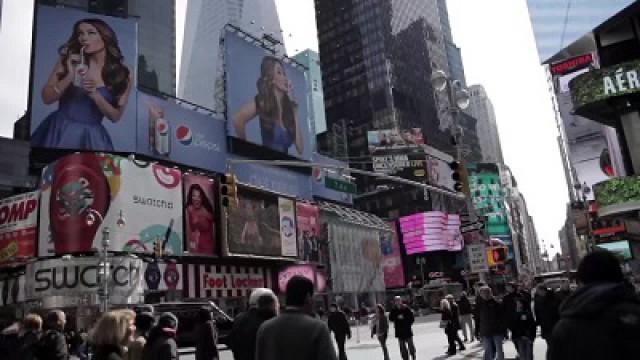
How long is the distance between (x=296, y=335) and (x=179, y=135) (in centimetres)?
5884

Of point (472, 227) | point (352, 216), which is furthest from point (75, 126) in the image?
point (472, 227)

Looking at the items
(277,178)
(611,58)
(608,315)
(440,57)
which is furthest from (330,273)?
(440,57)

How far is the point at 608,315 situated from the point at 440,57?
162 metres

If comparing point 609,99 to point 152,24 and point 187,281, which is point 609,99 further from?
point 152,24

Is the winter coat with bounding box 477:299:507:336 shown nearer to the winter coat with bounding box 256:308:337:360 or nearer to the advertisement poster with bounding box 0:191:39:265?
the winter coat with bounding box 256:308:337:360

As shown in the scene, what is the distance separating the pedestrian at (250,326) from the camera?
6.32 metres

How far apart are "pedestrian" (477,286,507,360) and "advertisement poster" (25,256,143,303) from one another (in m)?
30.6

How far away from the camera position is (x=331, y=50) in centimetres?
15612

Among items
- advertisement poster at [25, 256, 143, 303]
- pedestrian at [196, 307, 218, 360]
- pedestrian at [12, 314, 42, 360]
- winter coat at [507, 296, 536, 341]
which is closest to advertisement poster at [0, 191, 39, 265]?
advertisement poster at [25, 256, 143, 303]

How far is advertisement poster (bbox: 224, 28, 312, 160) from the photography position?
66.4 m

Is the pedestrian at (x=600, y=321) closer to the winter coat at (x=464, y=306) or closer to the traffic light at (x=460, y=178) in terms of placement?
the traffic light at (x=460, y=178)

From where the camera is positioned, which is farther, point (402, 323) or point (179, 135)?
point (179, 135)

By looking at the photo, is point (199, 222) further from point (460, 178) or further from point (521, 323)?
point (521, 323)

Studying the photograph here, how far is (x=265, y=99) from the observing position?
7050 centimetres
